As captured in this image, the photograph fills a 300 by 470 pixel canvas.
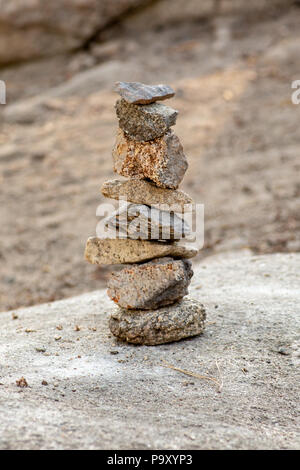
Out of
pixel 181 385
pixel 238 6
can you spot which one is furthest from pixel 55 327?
pixel 238 6

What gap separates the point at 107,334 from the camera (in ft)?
15.9

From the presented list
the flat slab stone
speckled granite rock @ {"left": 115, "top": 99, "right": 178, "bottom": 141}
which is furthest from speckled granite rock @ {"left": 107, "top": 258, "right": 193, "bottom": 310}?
the flat slab stone

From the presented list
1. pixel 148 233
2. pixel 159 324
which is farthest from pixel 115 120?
pixel 159 324

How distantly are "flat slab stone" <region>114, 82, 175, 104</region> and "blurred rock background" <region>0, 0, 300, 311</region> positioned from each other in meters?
4.27

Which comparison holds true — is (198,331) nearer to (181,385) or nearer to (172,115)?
(181,385)

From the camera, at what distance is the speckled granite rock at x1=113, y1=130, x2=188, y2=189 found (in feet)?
14.3

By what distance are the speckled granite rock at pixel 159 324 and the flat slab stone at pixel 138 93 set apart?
165 centimetres

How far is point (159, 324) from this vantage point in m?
4.50

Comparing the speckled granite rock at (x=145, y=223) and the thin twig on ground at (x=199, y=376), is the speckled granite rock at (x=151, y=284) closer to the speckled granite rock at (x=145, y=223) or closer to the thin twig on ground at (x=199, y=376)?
the speckled granite rock at (x=145, y=223)

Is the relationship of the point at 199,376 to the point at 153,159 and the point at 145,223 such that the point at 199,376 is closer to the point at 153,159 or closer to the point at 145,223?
the point at 145,223

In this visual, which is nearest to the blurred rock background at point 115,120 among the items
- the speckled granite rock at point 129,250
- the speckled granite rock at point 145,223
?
the speckled granite rock at point 129,250

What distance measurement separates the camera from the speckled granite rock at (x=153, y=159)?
435 centimetres

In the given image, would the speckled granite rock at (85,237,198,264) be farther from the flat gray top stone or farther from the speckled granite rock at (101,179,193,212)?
the flat gray top stone
